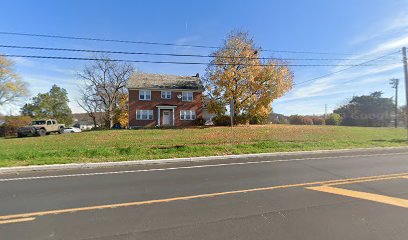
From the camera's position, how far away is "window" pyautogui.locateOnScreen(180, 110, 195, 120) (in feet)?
118

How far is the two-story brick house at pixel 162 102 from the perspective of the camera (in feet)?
114

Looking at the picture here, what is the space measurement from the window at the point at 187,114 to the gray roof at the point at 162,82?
3464 mm

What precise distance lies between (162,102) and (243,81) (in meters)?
12.4

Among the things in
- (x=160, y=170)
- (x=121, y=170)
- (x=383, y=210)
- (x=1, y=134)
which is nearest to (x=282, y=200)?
(x=383, y=210)

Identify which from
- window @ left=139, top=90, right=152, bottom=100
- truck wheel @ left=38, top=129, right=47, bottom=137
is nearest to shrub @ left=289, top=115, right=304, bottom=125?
window @ left=139, top=90, right=152, bottom=100

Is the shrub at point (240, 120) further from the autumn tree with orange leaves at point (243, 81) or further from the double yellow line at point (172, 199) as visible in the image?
the double yellow line at point (172, 199)

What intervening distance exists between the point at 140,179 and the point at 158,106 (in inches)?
1112

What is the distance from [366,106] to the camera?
2084 inches

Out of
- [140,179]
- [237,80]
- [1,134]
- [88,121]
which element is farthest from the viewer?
[88,121]

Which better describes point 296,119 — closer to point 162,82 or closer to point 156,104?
point 162,82

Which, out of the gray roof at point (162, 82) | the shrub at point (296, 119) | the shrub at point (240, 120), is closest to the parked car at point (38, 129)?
the gray roof at point (162, 82)

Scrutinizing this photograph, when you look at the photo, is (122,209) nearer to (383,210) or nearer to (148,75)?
(383,210)

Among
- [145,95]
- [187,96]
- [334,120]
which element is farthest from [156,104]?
[334,120]

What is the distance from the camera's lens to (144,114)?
34.9 metres
